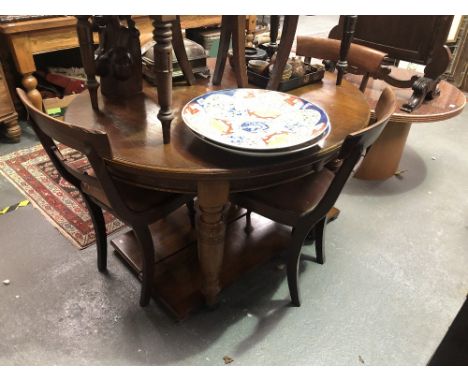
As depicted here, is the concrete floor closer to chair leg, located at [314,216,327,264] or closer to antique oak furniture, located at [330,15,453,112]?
chair leg, located at [314,216,327,264]

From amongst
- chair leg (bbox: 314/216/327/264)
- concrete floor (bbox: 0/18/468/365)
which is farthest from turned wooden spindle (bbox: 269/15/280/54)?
concrete floor (bbox: 0/18/468/365)

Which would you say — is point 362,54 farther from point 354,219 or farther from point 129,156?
point 129,156

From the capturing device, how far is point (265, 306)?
150 centimetres

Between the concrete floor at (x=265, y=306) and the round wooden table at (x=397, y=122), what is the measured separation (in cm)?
36

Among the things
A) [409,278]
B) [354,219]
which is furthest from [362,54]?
[409,278]

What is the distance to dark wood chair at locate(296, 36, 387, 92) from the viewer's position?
159 centimetres

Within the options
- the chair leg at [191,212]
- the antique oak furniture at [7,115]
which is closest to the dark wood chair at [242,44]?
the chair leg at [191,212]

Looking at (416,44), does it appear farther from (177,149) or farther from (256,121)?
(177,149)

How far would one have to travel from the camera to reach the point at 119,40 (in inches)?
48.4

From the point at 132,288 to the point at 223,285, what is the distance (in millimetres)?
384

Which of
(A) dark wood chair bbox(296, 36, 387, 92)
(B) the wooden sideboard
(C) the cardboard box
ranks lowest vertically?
(C) the cardboard box

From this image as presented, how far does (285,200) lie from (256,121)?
0.32m

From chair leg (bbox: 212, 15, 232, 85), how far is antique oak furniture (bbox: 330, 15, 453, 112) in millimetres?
961

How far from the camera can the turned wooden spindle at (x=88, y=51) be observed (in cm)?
110
